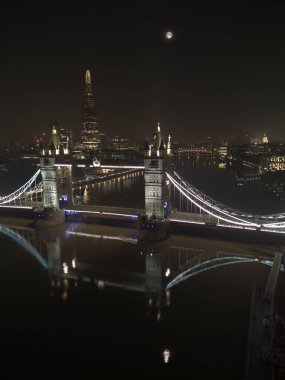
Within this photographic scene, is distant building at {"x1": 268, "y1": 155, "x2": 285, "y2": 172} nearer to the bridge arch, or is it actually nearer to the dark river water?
the dark river water

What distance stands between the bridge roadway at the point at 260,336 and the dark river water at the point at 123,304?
65 cm

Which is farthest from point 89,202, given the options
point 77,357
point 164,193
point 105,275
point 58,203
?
point 77,357

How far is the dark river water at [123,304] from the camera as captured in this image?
10.5 meters

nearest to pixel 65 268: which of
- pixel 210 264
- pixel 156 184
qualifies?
pixel 210 264

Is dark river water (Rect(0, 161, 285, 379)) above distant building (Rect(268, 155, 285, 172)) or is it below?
below

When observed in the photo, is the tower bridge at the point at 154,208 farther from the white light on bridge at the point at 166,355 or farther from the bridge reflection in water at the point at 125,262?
the white light on bridge at the point at 166,355

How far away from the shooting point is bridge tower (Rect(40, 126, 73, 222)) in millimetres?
26828

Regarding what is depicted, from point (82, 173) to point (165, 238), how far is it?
40131 millimetres

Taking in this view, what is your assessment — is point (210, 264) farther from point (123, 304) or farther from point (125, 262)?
point (123, 304)

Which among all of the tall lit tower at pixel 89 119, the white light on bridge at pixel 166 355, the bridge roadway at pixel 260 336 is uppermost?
the tall lit tower at pixel 89 119

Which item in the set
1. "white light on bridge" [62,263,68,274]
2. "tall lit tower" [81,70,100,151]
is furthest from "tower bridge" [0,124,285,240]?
"tall lit tower" [81,70,100,151]

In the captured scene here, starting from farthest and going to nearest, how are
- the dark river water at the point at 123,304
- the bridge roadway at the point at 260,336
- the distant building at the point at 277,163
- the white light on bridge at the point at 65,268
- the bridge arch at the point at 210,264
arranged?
1. the distant building at the point at 277,163
2. the white light on bridge at the point at 65,268
3. the bridge arch at the point at 210,264
4. the dark river water at the point at 123,304
5. the bridge roadway at the point at 260,336

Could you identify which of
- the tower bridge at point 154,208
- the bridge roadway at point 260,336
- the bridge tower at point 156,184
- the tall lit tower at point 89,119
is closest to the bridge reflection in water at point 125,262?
the tower bridge at point 154,208

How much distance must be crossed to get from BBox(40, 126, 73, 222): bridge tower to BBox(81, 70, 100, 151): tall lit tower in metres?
81.8
